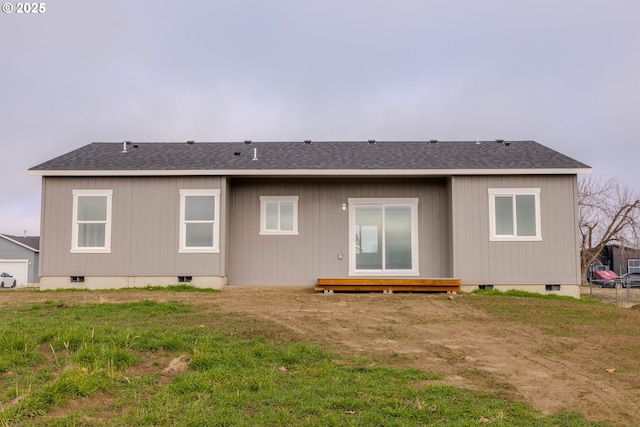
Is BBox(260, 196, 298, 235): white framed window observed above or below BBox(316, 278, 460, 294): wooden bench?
above

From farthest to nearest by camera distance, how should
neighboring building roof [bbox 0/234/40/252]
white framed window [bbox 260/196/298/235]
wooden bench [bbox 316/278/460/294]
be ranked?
neighboring building roof [bbox 0/234/40/252] < white framed window [bbox 260/196/298/235] < wooden bench [bbox 316/278/460/294]

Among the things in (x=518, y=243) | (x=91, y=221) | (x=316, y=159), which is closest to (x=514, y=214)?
(x=518, y=243)

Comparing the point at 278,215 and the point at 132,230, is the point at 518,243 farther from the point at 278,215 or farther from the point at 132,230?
the point at 132,230

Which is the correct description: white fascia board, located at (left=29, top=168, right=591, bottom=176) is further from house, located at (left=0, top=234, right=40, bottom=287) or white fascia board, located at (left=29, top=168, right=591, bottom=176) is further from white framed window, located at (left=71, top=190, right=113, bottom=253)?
house, located at (left=0, top=234, right=40, bottom=287)

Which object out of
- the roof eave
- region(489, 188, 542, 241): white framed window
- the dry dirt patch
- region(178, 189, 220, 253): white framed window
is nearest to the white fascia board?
the roof eave

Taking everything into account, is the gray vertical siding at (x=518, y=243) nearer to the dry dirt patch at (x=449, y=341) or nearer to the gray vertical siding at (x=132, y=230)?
the dry dirt patch at (x=449, y=341)

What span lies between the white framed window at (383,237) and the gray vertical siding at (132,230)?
11.6 feet

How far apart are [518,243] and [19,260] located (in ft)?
122

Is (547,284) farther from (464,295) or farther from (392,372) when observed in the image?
(392,372)

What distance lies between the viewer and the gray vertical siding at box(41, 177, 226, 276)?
546 inches

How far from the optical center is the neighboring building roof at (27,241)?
40350mm

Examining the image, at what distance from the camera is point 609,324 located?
31.7 feet

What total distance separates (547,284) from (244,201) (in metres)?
8.03

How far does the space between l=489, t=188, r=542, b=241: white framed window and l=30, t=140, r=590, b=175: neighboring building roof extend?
57 cm
